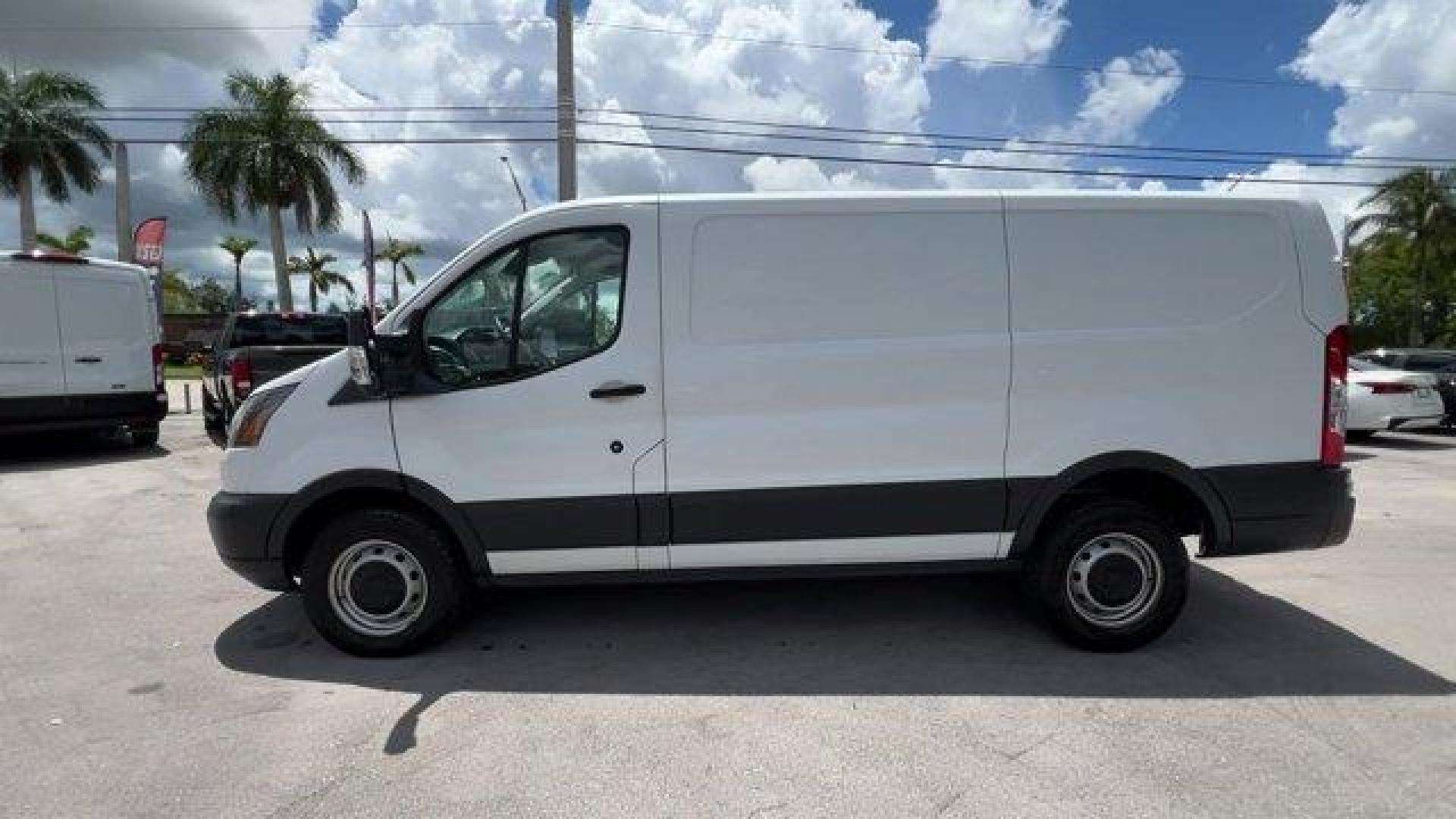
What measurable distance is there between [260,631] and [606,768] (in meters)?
2.53

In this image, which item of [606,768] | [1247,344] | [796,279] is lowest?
[606,768]

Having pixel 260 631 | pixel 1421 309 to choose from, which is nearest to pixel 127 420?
pixel 260 631

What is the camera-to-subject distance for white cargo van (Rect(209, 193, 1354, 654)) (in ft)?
13.3

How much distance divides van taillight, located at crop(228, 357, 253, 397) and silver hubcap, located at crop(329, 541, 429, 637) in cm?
650

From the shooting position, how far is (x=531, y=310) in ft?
13.4

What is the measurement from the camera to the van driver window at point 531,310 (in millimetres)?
4074

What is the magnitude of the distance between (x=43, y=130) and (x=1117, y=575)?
35131 millimetres

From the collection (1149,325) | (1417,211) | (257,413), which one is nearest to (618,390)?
(257,413)

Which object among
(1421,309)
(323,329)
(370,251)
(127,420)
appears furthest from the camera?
(1421,309)

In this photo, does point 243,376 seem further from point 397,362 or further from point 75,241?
point 75,241

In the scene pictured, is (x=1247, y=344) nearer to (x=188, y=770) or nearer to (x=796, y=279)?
(x=796, y=279)

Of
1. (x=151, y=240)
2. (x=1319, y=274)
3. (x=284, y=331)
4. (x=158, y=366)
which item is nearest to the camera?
(x=1319, y=274)

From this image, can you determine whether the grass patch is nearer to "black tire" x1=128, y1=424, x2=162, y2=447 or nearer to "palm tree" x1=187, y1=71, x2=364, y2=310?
"palm tree" x1=187, y1=71, x2=364, y2=310

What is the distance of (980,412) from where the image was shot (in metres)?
4.13
